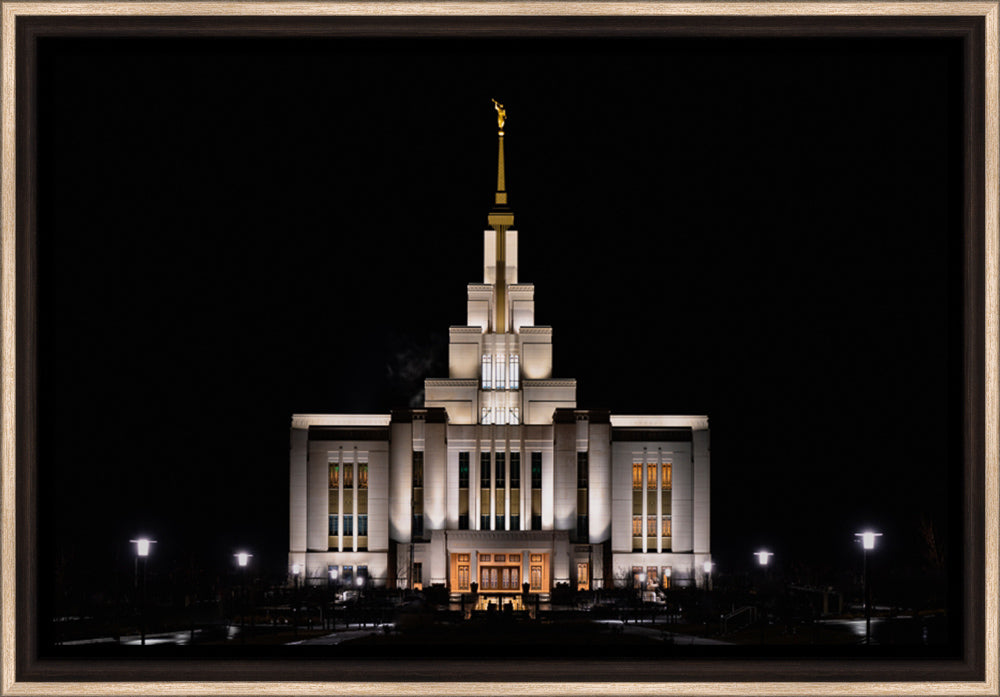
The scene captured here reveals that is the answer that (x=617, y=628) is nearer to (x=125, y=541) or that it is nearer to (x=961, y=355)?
(x=961, y=355)

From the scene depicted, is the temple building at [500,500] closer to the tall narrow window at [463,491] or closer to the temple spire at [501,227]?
the tall narrow window at [463,491]

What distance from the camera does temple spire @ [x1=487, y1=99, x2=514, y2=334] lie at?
69.2 metres

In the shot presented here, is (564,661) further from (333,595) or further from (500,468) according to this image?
(500,468)

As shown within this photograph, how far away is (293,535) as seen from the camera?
64062 millimetres

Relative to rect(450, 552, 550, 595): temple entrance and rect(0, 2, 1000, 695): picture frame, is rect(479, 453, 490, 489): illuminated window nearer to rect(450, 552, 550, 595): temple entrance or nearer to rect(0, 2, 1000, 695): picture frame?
rect(450, 552, 550, 595): temple entrance

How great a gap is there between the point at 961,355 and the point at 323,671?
6006 mm

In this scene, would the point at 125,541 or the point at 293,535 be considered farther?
the point at 293,535

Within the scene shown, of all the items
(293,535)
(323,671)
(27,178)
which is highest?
(27,178)

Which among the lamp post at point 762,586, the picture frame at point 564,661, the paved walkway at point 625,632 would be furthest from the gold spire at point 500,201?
the picture frame at point 564,661

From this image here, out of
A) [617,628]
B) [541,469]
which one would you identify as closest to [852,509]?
[541,469]

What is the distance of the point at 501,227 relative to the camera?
69688 mm

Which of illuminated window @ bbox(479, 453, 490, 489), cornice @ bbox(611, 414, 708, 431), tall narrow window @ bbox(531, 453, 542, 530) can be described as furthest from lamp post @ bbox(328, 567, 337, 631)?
cornice @ bbox(611, 414, 708, 431)

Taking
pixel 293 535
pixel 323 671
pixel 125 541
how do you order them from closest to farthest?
1. pixel 323 671
2. pixel 125 541
3. pixel 293 535

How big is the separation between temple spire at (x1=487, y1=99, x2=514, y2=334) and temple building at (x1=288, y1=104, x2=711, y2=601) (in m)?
6.99
